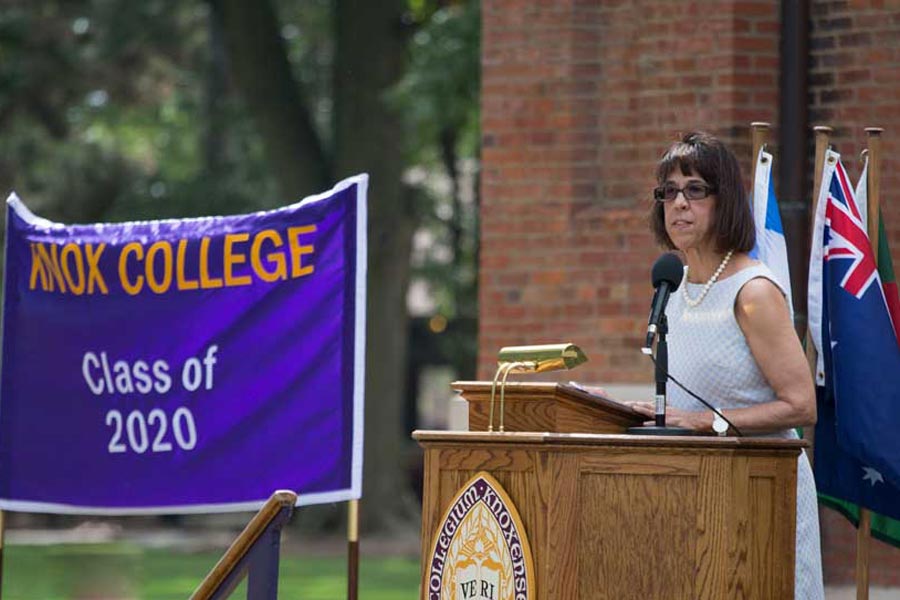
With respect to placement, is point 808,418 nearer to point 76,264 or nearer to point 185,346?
point 185,346

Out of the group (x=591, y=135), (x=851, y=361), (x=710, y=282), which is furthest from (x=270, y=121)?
(x=710, y=282)

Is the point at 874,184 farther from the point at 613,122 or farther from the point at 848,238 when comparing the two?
the point at 613,122

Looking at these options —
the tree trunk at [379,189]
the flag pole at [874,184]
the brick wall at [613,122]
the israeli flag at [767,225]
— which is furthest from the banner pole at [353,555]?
the tree trunk at [379,189]

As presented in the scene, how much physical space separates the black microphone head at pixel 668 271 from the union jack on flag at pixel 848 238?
66.7 inches

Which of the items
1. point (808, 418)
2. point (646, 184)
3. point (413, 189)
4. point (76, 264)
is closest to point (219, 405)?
point (76, 264)

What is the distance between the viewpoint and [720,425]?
5.28m

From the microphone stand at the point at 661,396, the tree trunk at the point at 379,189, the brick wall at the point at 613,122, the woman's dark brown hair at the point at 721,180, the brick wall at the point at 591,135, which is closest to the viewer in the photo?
the microphone stand at the point at 661,396

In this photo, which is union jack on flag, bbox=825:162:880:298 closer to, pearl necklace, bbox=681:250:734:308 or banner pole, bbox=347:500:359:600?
pearl necklace, bbox=681:250:734:308

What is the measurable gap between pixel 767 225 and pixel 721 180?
138cm

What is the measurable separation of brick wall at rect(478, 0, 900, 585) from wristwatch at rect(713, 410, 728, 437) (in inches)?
166

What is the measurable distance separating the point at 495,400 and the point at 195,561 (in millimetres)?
13191

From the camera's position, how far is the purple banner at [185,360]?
22.9 feet

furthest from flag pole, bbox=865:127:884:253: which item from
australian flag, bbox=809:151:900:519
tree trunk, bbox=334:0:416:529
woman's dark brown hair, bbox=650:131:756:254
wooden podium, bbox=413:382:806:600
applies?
tree trunk, bbox=334:0:416:529

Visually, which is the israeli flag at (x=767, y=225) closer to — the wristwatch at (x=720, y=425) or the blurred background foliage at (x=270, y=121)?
the wristwatch at (x=720, y=425)
